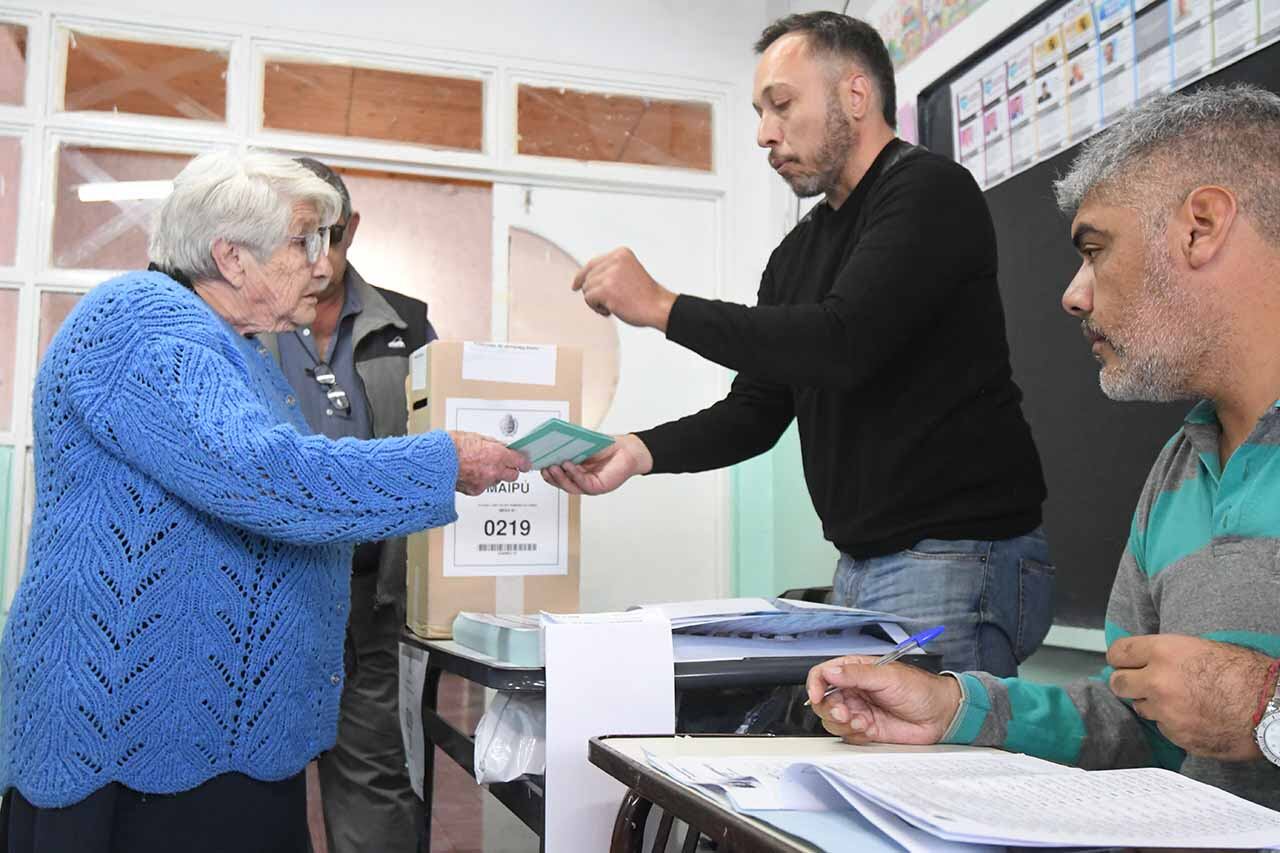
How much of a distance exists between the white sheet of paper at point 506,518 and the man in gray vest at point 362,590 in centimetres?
71

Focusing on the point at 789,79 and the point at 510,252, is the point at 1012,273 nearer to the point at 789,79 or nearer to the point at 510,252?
the point at 789,79

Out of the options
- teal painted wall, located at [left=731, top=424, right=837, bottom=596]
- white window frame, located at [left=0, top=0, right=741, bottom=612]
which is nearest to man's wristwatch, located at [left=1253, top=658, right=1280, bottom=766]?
teal painted wall, located at [left=731, top=424, right=837, bottom=596]

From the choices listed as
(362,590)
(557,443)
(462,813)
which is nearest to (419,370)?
(557,443)

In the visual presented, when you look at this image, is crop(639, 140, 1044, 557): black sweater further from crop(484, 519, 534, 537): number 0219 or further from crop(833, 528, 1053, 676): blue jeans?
crop(484, 519, 534, 537): number 0219

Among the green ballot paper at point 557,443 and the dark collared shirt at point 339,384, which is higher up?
the dark collared shirt at point 339,384

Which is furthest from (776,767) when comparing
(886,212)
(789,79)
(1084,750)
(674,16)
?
(674,16)

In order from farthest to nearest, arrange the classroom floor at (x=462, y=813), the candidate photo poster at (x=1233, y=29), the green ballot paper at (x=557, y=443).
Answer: the classroom floor at (x=462, y=813), the candidate photo poster at (x=1233, y=29), the green ballot paper at (x=557, y=443)

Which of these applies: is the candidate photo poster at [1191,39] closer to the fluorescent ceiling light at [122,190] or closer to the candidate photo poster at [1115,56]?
the candidate photo poster at [1115,56]

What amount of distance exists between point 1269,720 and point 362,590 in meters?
1.85

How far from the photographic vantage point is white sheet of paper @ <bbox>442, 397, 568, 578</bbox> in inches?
65.7

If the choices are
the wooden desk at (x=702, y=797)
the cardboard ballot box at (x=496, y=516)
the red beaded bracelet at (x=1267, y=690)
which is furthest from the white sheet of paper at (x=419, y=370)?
the red beaded bracelet at (x=1267, y=690)

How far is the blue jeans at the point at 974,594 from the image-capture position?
150cm

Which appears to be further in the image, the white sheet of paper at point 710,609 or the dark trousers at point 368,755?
the dark trousers at point 368,755

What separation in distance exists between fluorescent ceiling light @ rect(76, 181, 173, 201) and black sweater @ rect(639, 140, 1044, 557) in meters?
2.66
